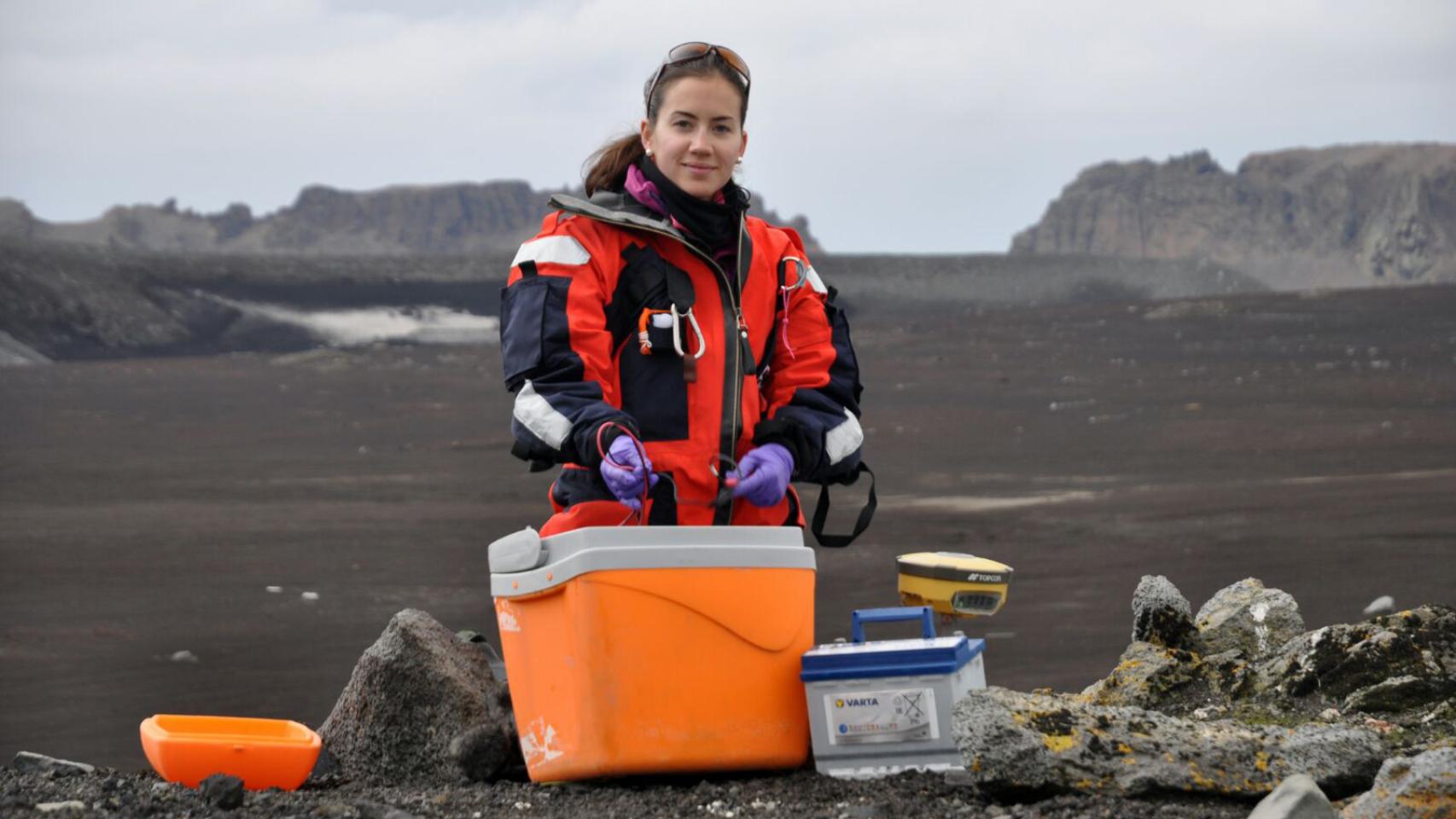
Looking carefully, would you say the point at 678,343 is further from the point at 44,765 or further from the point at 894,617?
the point at 44,765

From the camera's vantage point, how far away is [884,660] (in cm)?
422

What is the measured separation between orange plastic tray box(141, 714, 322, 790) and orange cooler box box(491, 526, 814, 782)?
0.74m

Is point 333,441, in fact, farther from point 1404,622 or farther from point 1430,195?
point 1430,195

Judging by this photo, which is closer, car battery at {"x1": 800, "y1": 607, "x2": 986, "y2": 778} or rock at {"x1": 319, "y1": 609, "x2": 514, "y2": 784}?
car battery at {"x1": 800, "y1": 607, "x2": 986, "y2": 778}

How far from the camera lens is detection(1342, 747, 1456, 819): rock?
134 inches

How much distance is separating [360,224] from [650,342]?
82.5 metres

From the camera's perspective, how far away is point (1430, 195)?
71.2 m

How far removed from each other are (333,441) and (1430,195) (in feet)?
203

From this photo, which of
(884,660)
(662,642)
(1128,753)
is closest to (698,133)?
(662,642)

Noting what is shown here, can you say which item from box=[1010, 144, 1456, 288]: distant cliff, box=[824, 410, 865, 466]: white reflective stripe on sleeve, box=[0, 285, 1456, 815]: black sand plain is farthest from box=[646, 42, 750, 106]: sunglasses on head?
box=[1010, 144, 1456, 288]: distant cliff

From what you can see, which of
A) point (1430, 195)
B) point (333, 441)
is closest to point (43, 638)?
point (333, 441)

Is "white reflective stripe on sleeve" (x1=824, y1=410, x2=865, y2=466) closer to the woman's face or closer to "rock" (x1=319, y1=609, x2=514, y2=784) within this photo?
the woman's face

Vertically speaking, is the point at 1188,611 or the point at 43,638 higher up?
the point at 1188,611

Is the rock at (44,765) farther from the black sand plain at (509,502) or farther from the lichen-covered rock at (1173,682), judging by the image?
the lichen-covered rock at (1173,682)
